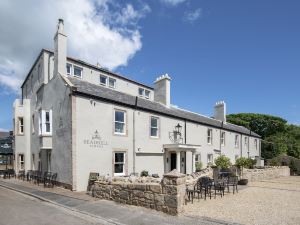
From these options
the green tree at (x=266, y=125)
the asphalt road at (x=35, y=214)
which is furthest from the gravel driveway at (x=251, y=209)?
the green tree at (x=266, y=125)

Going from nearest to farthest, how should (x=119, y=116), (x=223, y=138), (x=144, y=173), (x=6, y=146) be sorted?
(x=119, y=116) → (x=144, y=173) → (x=6, y=146) → (x=223, y=138)

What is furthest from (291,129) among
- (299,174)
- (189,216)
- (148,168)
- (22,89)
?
(189,216)

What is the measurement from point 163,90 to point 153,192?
16938 millimetres

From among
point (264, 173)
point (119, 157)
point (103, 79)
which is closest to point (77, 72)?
point (103, 79)

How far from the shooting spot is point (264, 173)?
26328 mm

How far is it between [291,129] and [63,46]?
5354cm

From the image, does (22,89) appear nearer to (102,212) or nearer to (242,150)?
(102,212)

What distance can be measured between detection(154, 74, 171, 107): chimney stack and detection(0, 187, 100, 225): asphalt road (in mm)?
16107

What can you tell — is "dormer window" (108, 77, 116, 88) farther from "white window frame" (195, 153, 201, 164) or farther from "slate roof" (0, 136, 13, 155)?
"slate roof" (0, 136, 13, 155)

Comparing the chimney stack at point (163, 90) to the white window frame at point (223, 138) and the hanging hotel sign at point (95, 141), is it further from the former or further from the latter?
the hanging hotel sign at point (95, 141)

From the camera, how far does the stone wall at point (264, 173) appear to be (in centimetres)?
2343

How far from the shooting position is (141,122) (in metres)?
21.0

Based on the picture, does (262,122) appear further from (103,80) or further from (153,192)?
(153,192)

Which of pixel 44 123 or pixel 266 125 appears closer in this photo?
pixel 44 123
